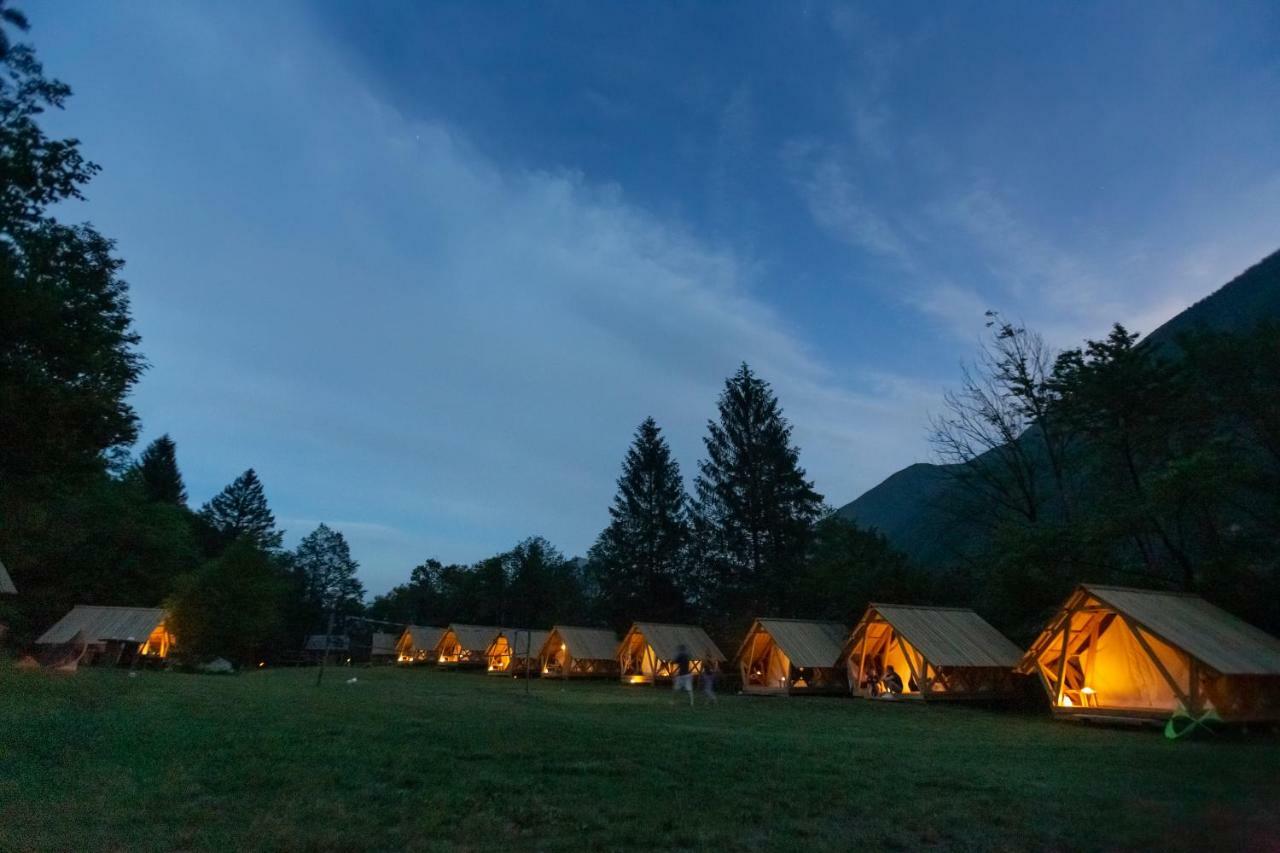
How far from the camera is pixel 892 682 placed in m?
25.3

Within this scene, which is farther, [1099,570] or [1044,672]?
[1099,570]

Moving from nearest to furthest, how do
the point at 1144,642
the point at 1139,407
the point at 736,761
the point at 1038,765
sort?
the point at 736,761 < the point at 1038,765 < the point at 1144,642 < the point at 1139,407

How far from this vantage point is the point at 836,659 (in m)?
29.2

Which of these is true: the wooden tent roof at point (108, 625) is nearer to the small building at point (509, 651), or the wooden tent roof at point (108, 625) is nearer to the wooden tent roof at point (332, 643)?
the small building at point (509, 651)

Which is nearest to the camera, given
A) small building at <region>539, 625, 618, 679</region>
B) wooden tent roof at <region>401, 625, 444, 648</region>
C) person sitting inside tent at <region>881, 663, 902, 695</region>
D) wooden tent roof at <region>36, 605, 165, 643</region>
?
person sitting inside tent at <region>881, 663, 902, 695</region>

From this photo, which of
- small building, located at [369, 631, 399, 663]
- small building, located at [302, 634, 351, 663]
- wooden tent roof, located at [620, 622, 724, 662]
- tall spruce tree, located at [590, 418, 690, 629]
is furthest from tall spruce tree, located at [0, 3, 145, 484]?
small building, located at [369, 631, 399, 663]

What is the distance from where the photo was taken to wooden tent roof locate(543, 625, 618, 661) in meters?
42.8

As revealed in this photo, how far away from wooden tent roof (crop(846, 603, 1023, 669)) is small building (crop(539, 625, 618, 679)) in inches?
829

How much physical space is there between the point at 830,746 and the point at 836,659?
1940 cm

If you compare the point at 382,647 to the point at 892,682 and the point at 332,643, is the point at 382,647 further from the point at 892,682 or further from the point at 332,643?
the point at 892,682

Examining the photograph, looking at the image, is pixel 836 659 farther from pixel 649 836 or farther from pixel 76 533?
pixel 76 533

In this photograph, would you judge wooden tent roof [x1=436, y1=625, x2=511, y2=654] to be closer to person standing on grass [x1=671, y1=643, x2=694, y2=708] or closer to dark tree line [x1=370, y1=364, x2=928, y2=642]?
dark tree line [x1=370, y1=364, x2=928, y2=642]

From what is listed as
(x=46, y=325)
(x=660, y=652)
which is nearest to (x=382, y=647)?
(x=660, y=652)

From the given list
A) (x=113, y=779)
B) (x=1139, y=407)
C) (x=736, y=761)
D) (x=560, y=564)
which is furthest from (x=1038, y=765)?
(x=560, y=564)
